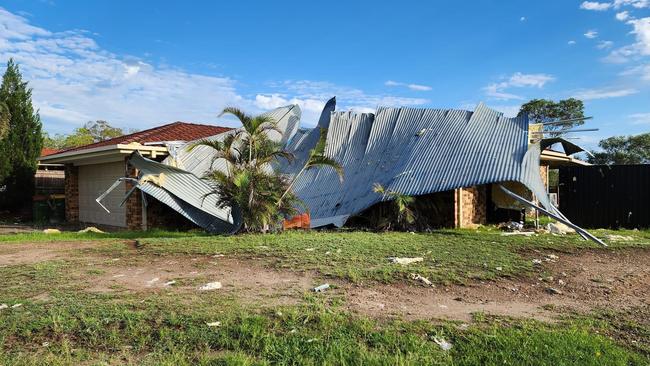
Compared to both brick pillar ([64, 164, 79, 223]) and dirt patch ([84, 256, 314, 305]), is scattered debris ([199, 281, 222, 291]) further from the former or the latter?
brick pillar ([64, 164, 79, 223])

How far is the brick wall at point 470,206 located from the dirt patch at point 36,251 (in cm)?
900

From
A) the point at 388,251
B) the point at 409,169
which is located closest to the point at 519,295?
the point at 388,251

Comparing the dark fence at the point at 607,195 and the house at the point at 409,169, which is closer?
the house at the point at 409,169

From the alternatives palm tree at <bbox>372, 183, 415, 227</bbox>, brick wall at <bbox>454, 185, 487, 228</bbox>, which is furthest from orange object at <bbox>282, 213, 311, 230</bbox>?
brick wall at <bbox>454, 185, 487, 228</bbox>

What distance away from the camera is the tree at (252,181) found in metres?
11.0

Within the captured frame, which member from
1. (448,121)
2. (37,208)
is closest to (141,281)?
(448,121)

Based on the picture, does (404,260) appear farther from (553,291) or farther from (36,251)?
(36,251)

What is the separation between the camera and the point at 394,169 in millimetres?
13695

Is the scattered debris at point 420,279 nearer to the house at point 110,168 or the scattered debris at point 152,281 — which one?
the scattered debris at point 152,281

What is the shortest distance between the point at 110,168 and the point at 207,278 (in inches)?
478

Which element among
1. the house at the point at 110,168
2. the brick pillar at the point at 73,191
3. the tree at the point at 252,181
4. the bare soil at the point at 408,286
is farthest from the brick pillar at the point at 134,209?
the bare soil at the point at 408,286

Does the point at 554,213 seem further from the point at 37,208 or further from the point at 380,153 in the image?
the point at 37,208

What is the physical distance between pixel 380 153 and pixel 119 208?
8.82m

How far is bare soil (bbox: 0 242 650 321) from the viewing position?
492cm
